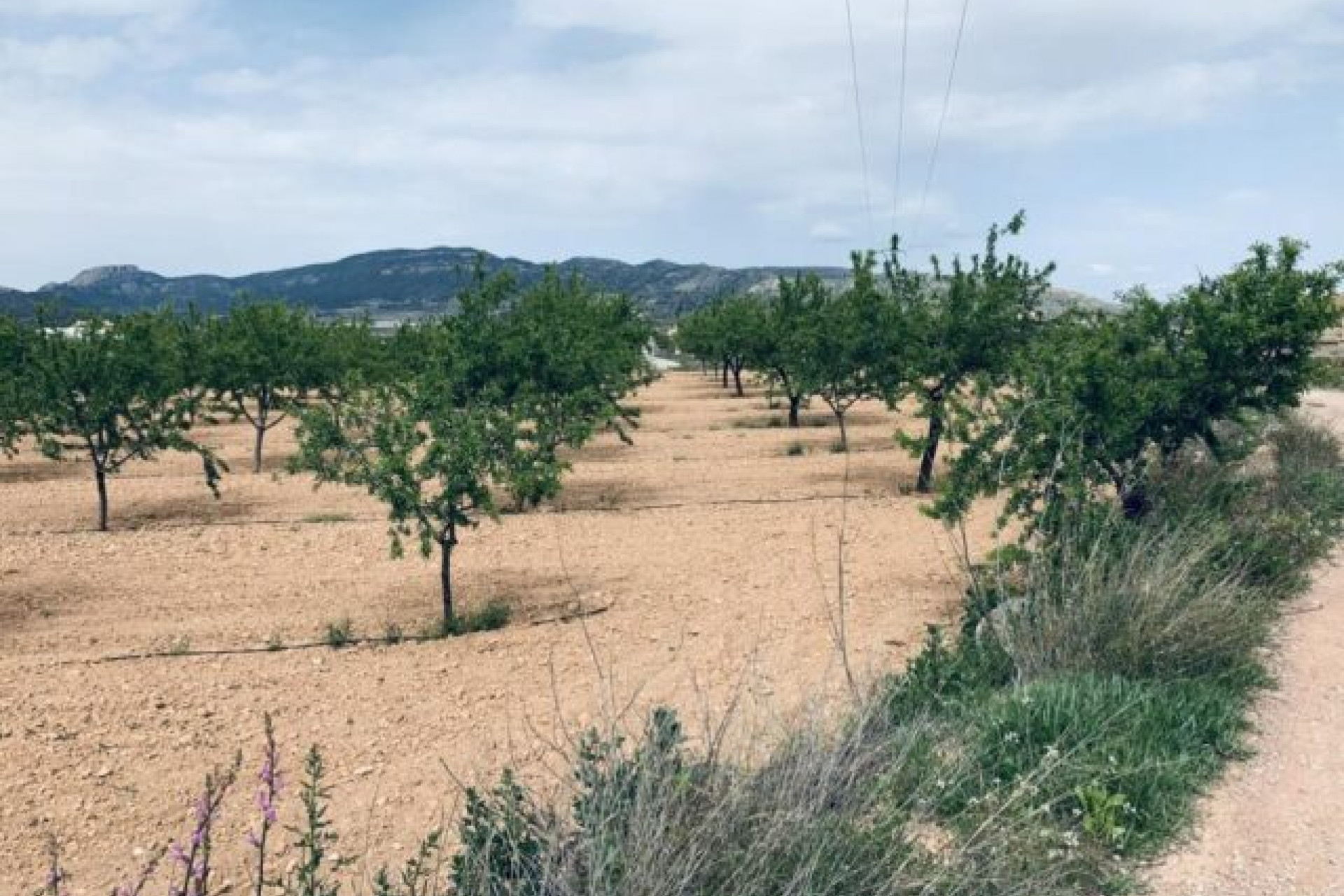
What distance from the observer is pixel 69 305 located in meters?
19.7

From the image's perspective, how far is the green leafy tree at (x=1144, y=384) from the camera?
31.9 ft

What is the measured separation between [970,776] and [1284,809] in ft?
5.99

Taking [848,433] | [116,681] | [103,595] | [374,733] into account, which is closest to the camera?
[374,733]

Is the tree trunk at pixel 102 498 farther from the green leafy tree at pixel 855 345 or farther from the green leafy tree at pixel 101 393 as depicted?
the green leafy tree at pixel 855 345

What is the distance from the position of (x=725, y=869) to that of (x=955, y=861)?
3.13 ft

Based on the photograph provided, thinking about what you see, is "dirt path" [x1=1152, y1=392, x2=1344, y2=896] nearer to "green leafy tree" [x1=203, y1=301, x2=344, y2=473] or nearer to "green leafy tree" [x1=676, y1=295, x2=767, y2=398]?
"green leafy tree" [x1=203, y1=301, x2=344, y2=473]

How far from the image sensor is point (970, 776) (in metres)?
4.89

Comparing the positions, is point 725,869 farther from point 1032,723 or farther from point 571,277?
point 571,277

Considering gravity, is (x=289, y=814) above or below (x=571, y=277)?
below

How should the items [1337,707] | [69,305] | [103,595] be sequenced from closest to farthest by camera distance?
[1337,707], [103,595], [69,305]

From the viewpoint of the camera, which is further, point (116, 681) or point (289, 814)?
point (116, 681)

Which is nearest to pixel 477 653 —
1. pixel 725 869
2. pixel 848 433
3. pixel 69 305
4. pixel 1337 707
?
pixel 725 869

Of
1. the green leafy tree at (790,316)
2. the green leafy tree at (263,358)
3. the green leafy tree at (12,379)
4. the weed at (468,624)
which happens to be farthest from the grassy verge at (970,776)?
the green leafy tree at (790,316)

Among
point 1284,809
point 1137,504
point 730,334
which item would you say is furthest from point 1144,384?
point 730,334
